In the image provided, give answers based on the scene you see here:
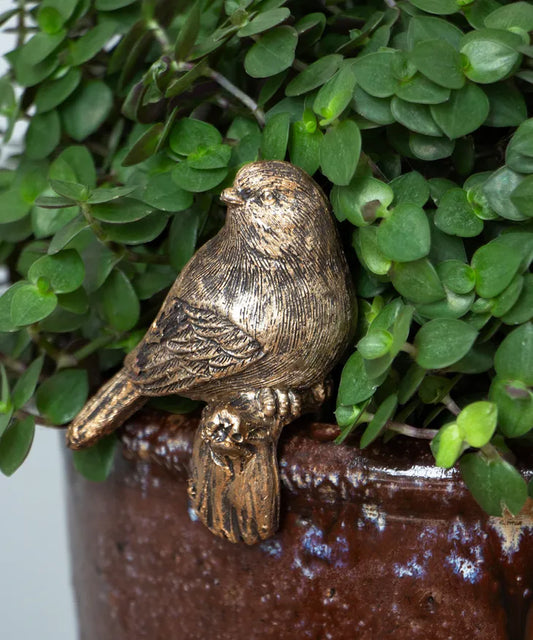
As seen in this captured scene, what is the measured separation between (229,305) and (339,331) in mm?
75

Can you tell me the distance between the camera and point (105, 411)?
67cm

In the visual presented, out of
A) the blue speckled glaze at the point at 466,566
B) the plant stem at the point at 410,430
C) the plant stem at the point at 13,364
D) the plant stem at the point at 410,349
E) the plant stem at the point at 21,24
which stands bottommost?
the blue speckled glaze at the point at 466,566

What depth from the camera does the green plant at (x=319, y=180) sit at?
55 centimetres

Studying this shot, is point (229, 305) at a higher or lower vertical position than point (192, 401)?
higher

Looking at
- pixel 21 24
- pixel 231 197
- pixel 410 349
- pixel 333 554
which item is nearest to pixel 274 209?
pixel 231 197

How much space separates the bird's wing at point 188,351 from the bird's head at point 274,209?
6 centimetres

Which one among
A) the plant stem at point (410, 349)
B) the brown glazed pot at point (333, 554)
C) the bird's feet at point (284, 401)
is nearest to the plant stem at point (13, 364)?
the brown glazed pot at point (333, 554)

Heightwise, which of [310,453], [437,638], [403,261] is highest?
[403,261]

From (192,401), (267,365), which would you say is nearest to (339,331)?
(267,365)

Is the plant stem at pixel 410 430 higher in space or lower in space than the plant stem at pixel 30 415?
lower

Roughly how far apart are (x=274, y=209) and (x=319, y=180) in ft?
0.34

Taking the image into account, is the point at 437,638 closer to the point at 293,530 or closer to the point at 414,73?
the point at 293,530

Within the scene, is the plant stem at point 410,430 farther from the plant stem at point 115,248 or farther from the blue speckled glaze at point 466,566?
the plant stem at point 115,248

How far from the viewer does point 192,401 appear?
0.72 metres
